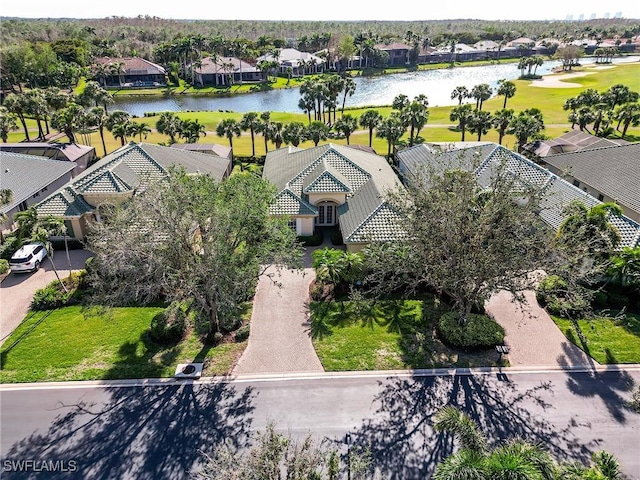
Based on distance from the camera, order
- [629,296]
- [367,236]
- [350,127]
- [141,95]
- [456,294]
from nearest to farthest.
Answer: [456,294], [629,296], [367,236], [350,127], [141,95]

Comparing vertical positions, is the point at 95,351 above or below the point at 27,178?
below

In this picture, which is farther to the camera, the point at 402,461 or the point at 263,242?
the point at 263,242

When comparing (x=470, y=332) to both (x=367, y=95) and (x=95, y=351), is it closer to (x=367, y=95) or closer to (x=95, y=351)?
(x=95, y=351)

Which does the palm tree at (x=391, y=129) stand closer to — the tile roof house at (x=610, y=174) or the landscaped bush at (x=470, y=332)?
the tile roof house at (x=610, y=174)

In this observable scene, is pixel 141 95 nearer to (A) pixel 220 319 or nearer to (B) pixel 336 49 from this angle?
(B) pixel 336 49

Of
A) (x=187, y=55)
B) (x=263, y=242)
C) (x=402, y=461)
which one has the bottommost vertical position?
(x=402, y=461)

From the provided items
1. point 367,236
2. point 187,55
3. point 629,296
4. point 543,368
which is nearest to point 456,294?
point 543,368

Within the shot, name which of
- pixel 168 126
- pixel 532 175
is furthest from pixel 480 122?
pixel 168 126
